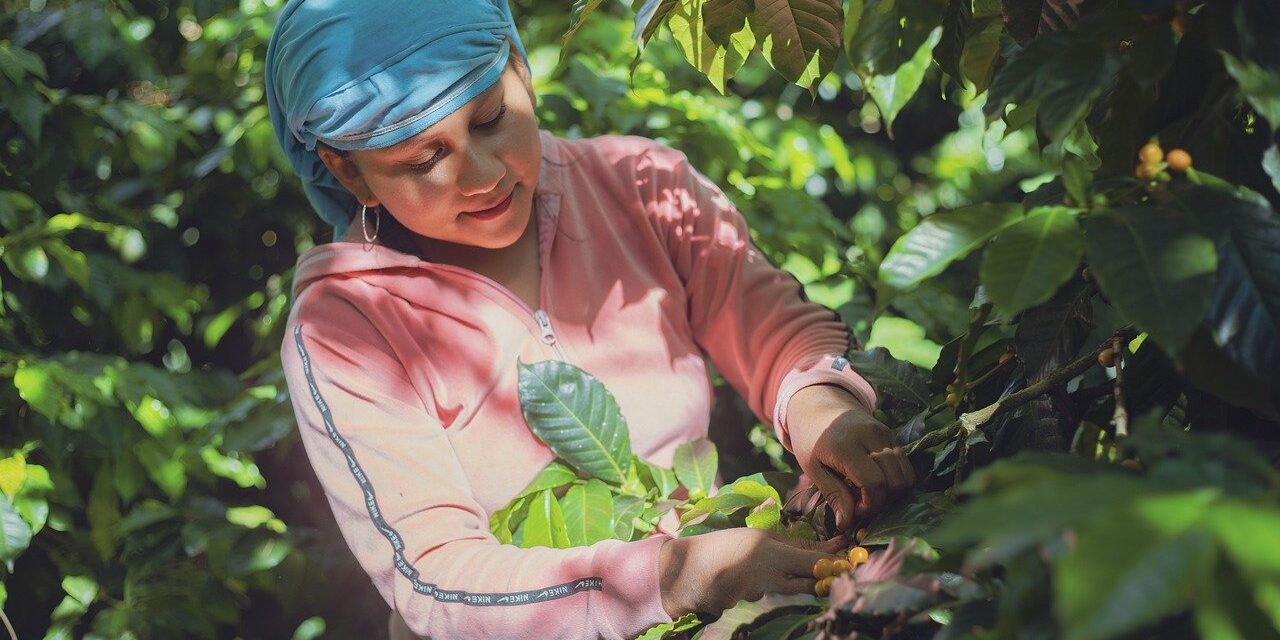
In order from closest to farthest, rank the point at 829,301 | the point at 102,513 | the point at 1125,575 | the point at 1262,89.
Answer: the point at 1125,575 < the point at 1262,89 < the point at 829,301 < the point at 102,513

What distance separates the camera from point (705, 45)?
137cm

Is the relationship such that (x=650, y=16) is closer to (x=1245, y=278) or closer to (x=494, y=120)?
(x=494, y=120)

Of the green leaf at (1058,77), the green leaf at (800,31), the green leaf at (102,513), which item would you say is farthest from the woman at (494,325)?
the green leaf at (102,513)

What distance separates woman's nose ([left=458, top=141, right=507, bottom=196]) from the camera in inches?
58.1

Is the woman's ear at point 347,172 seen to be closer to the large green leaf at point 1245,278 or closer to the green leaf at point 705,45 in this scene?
the green leaf at point 705,45

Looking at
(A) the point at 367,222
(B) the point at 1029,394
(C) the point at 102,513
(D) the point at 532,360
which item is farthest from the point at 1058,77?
(C) the point at 102,513

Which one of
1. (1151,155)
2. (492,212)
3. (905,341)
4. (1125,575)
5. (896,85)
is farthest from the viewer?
(905,341)

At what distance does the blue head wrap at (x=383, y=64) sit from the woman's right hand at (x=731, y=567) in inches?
22.9

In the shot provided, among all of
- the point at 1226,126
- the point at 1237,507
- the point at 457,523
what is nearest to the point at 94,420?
the point at 457,523

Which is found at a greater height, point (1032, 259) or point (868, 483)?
point (1032, 259)

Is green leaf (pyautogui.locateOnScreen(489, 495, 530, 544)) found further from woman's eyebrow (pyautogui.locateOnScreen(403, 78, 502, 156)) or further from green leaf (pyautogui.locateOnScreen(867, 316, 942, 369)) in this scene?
green leaf (pyautogui.locateOnScreen(867, 316, 942, 369))

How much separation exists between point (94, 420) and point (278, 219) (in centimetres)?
70

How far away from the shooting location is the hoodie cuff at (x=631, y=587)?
1.30 m

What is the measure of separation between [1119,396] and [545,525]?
74cm
